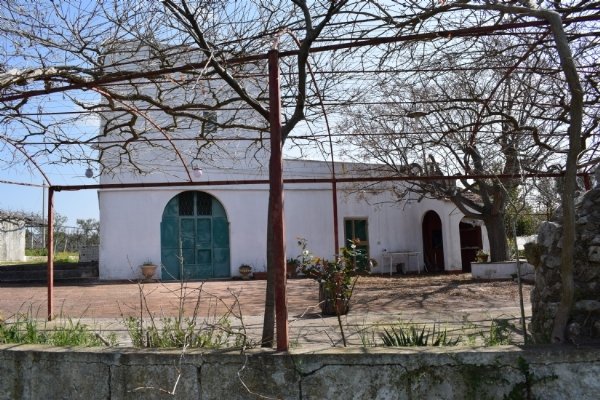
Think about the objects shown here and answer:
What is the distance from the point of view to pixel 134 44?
21.4ft

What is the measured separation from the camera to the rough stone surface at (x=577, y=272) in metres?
3.57

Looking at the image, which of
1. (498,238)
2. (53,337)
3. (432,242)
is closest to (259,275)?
(498,238)

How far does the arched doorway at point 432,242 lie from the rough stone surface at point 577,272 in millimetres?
17182

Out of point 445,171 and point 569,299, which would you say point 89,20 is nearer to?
point 569,299

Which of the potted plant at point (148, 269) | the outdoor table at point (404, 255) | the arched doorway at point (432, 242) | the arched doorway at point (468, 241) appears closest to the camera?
the potted plant at point (148, 269)

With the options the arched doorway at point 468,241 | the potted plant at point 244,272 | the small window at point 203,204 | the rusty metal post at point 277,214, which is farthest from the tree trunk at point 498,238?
the rusty metal post at point 277,214

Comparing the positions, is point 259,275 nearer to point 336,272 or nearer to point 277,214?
point 336,272

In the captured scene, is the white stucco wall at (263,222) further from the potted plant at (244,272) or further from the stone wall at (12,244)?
the stone wall at (12,244)

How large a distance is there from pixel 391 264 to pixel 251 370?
55.2 feet

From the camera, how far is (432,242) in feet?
72.4

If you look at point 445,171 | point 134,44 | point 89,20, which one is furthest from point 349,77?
point 445,171

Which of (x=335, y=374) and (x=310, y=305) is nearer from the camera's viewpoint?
(x=335, y=374)

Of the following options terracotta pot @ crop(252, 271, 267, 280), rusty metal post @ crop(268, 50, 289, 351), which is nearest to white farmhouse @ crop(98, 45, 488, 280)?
terracotta pot @ crop(252, 271, 267, 280)

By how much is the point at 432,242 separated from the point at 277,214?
19330mm
